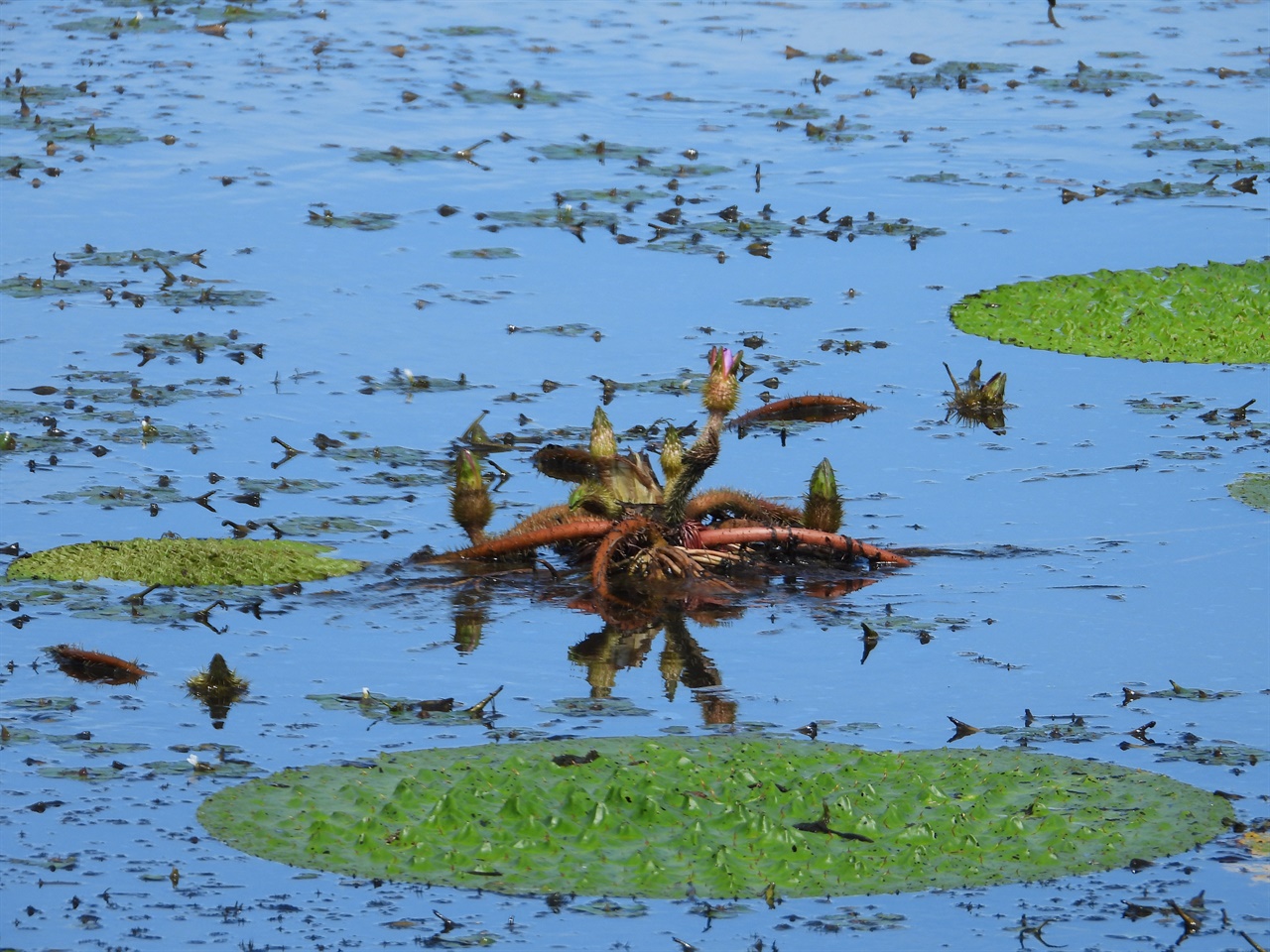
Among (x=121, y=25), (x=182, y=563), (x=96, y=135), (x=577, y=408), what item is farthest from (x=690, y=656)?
(x=121, y=25)

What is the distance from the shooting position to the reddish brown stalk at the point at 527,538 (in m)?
8.56

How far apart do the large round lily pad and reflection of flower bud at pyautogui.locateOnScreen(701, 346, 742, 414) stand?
1661 mm

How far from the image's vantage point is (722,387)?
836 cm

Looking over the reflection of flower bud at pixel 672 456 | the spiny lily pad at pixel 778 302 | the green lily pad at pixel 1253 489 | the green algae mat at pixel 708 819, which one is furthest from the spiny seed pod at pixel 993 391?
the green algae mat at pixel 708 819

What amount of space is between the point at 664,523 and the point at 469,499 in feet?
2.79

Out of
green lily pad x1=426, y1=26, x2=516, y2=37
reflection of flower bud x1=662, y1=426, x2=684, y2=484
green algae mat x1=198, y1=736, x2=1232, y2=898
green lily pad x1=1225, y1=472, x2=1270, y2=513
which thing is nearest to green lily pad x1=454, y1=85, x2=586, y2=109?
green lily pad x1=426, y1=26, x2=516, y2=37

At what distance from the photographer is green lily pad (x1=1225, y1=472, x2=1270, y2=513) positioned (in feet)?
31.4

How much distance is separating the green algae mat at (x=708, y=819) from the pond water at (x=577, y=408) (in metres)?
0.10

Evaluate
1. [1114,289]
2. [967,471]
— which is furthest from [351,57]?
[967,471]

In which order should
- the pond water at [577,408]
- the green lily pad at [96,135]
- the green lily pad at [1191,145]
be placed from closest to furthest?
the pond water at [577,408], the green lily pad at [96,135], the green lily pad at [1191,145]

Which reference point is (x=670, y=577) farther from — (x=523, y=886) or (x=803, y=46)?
(x=803, y=46)

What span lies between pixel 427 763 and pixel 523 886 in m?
0.91

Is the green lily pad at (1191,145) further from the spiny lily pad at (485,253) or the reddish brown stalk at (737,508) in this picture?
the reddish brown stalk at (737,508)

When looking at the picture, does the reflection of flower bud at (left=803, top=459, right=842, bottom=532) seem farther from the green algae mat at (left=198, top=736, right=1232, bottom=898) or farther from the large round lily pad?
the green algae mat at (left=198, top=736, right=1232, bottom=898)
